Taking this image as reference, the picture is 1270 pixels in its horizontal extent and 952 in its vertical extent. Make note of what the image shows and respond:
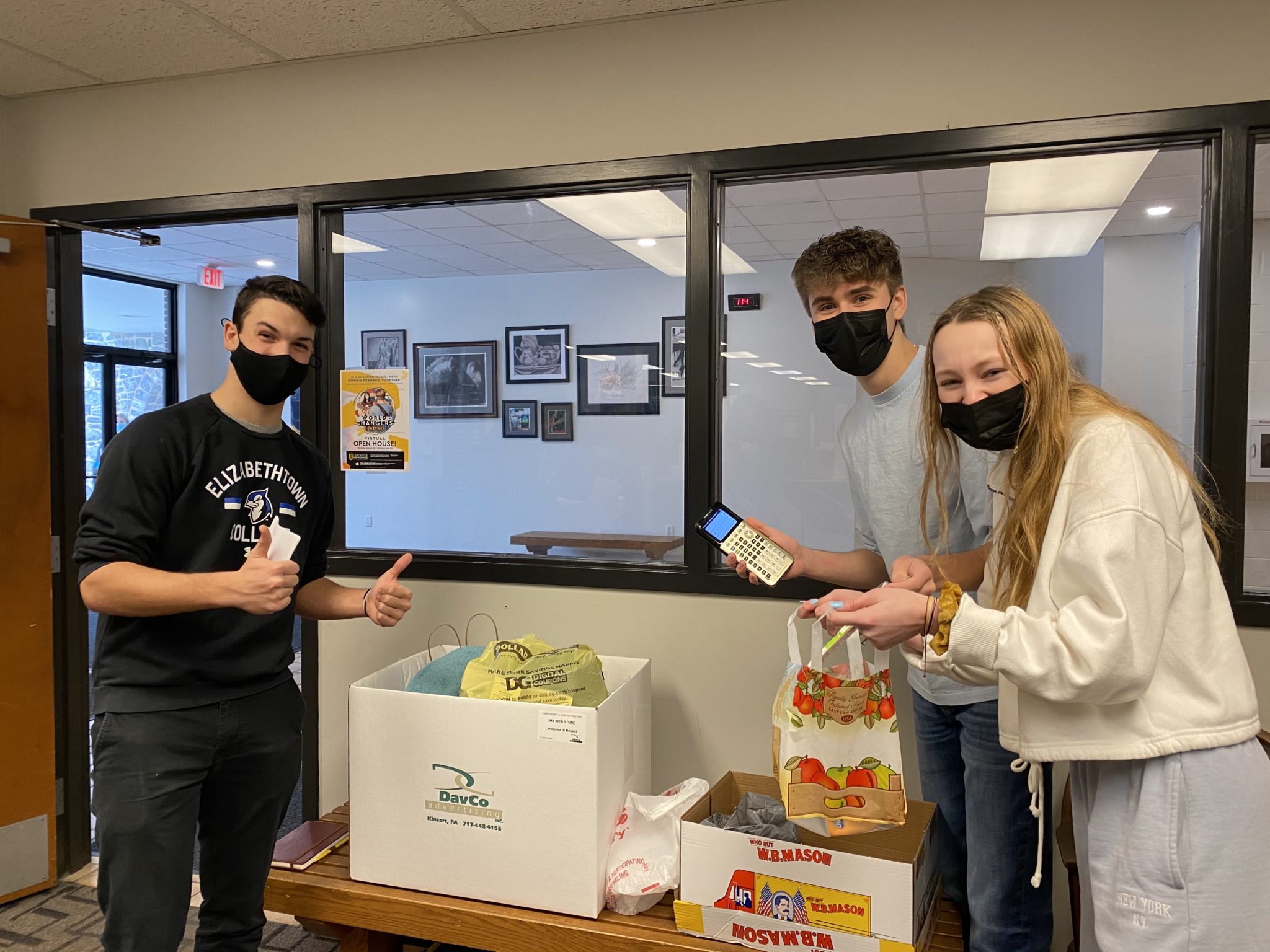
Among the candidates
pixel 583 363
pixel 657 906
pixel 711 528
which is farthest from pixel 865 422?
pixel 657 906

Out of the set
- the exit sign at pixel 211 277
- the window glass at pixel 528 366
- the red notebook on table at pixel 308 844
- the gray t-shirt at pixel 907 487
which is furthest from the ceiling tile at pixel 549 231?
the exit sign at pixel 211 277

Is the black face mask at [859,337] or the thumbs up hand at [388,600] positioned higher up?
the black face mask at [859,337]

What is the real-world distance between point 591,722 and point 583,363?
112cm

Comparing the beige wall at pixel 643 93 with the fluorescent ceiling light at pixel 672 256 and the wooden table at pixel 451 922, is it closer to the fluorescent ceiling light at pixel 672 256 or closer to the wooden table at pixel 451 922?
the fluorescent ceiling light at pixel 672 256

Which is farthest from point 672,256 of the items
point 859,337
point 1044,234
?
point 1044,234

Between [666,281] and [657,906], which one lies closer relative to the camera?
[657,906]

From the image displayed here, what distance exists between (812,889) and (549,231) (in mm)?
1813

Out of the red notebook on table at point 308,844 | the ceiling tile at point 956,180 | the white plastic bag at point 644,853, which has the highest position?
the ceiling tile at point 956,180

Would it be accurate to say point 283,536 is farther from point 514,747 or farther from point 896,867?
point 896,867

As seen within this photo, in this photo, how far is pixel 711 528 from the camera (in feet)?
5.96

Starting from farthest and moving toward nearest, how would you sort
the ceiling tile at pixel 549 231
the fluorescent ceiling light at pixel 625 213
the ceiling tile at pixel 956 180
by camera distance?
the ceiling tile at pixel 549 231, the fluorescent ceiling light at pixel 625 213, the ceiling tile at pixel 956 180

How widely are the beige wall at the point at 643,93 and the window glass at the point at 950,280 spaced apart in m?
0.16

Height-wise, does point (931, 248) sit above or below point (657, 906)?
above

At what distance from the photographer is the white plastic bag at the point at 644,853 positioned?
1830mm
